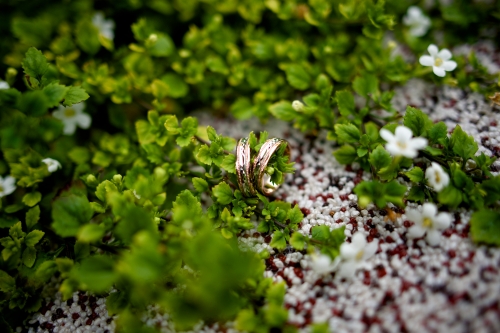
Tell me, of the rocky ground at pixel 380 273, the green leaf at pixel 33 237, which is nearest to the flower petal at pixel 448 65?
the rocky ground at pixel 380 273

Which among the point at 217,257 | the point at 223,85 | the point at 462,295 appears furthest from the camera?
the point at 223,85

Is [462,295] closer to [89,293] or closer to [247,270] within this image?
[247,270]

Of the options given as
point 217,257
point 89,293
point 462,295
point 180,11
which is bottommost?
point 89,293

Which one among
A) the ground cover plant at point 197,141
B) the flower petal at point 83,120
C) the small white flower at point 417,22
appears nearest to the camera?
the ground cover plant at point 197,141

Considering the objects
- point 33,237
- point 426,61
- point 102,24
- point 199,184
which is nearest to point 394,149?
point 426,61

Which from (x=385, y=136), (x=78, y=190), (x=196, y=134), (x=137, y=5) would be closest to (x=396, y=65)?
(x=385, y=136)

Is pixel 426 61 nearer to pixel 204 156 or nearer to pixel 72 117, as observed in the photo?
pixel 204 156

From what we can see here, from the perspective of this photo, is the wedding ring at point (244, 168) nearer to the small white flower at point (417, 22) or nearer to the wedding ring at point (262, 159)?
the wedding ring at point (262, 159)
